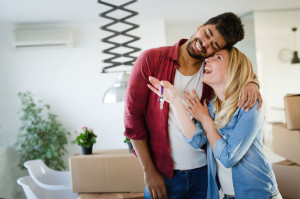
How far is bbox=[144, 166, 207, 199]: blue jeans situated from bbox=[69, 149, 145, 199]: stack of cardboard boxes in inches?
30.5

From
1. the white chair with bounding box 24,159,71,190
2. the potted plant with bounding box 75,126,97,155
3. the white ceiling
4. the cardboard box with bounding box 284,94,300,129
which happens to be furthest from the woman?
the white ceiling

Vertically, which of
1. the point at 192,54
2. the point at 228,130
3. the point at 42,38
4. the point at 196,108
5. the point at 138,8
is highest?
the point at 138,8

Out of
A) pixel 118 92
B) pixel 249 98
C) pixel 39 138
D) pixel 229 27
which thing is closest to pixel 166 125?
pixel 249 98

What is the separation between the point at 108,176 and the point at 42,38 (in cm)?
323

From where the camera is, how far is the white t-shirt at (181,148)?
1.51 m

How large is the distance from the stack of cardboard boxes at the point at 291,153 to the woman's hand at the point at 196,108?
80 centimetres

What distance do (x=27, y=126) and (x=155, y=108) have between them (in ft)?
12.1

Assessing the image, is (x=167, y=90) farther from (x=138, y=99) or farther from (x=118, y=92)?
(x=118, y=92)

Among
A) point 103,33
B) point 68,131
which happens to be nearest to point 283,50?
point 103,33

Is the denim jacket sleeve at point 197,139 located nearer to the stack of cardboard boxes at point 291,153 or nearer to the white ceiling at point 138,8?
the stack of cardboard boxes at point 291,153

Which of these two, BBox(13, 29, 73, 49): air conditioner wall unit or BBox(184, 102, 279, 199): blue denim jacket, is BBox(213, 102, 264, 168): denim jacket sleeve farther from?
BBox(13, 29, 73, 49): air conditioner wall unit

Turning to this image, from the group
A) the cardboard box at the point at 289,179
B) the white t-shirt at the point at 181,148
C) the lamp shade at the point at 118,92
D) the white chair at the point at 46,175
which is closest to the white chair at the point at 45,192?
the white chair at the point at 46,175

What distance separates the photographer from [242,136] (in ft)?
4.22

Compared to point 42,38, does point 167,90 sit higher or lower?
lower
